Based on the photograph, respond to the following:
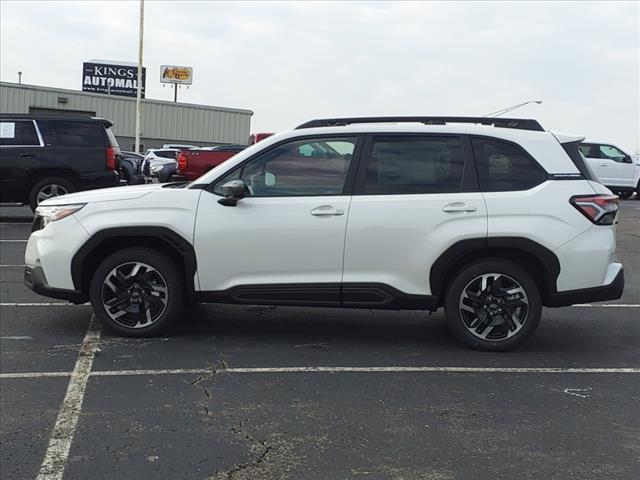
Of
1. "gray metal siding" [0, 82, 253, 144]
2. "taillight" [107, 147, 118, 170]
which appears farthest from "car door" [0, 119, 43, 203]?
"gray metal siding" [0, 82, 253, 144]

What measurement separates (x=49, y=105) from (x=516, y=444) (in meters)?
46.3

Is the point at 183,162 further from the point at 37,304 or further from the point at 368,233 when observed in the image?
the point at 368,233

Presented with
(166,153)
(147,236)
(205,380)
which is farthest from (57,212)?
(166,153)

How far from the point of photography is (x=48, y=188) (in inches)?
524

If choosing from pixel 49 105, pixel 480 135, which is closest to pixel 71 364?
pixel 480 135

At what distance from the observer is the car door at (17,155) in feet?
43.3

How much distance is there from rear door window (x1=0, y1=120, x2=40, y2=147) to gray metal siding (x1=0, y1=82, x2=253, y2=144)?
111 feet

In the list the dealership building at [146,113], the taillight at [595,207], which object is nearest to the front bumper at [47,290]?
the taillight at [595,207]

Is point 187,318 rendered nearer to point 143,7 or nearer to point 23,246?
point 23,246

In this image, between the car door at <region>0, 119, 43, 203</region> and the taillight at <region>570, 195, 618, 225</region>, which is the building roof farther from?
the taillight at <region>570, 195, 618, 225</region>

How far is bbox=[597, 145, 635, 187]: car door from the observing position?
76.1ft

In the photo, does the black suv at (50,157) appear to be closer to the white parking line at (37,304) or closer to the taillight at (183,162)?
the taillight at (183,162)

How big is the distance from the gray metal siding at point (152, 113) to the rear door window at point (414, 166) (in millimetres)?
43269

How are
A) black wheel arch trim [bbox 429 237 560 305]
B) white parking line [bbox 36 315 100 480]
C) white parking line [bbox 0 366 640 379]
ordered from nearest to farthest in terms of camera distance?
1. white parking line [bbox 36 315 100 480]
2. white parking line [bbox 0 366 640 379]
3. black wheel arch trim [bbox 429 237 560 305]
